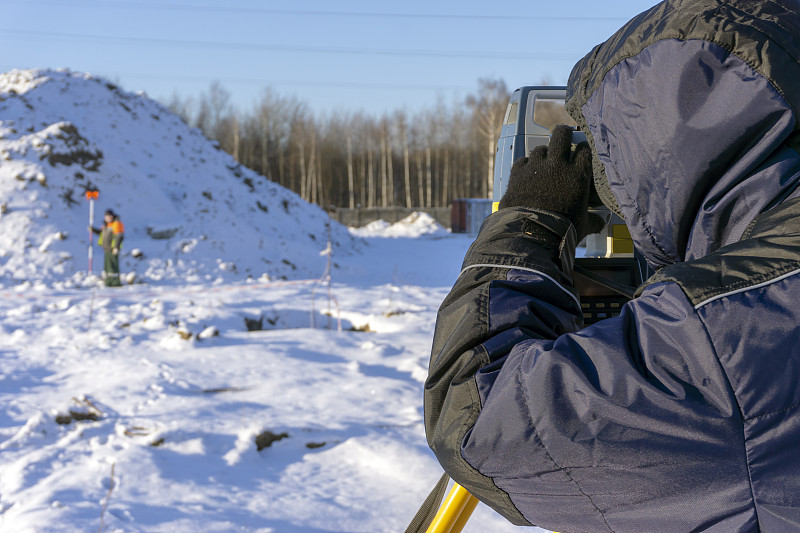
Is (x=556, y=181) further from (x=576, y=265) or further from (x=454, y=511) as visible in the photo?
(x=454, y=511)

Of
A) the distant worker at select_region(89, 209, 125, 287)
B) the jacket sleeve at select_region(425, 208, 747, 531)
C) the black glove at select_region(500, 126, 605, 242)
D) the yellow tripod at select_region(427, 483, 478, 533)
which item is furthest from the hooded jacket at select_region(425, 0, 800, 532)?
the distant worker at select_region(89, 209, 125, 287)

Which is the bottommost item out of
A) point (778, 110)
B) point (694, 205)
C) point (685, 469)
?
point (685, 469)

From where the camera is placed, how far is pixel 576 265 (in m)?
1.28

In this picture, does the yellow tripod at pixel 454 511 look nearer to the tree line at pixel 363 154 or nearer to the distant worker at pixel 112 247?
the distant worker at pixel 112 247

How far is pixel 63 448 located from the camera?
11.8 ft

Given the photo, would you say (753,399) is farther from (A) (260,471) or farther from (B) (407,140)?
(B) (407,140)

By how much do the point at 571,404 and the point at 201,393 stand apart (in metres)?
4.28

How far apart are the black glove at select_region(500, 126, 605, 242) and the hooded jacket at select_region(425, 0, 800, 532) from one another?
0.11 m

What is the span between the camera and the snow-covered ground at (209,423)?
9.63ft

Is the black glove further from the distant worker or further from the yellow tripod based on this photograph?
the distant worker

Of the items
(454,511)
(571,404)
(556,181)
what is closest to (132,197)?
(454,511)

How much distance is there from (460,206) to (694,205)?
30.1 metres

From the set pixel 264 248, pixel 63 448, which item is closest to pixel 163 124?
pixel 264 248

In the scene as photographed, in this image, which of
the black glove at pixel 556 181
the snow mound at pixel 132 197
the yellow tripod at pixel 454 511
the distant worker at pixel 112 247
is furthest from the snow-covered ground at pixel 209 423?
the snow mound at pixel 132 197
